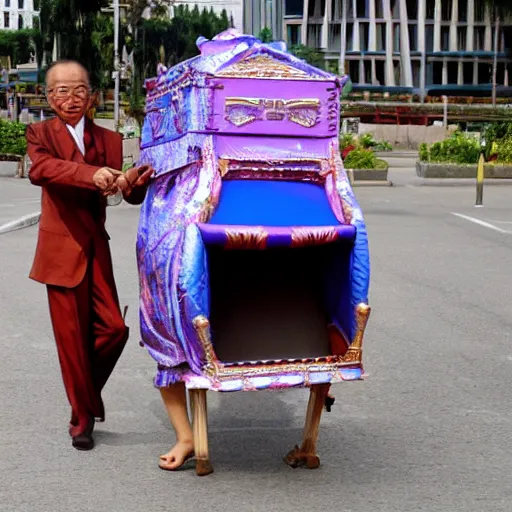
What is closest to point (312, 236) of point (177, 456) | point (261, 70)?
point (261, 70)

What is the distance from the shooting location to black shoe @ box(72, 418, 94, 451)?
21.6 feet

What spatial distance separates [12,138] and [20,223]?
50.4 ft

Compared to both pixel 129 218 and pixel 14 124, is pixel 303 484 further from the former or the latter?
pixel 14 124

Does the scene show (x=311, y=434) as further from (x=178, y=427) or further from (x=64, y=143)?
(x=64, y=143)

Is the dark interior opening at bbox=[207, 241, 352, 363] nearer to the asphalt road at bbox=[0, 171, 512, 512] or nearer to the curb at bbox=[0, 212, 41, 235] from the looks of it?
the asphalt road at bbox=[0, 171, 512, 512]

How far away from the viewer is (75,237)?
641 centimetres

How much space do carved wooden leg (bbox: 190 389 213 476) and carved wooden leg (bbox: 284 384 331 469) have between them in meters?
0.45

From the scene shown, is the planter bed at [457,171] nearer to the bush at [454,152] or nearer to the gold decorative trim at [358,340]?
the bush at [454,152]

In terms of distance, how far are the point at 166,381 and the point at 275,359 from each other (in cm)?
49

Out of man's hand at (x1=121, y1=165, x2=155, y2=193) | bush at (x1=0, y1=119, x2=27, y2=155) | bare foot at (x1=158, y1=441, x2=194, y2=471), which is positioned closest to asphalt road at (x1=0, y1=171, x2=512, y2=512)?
bare foot at (x1=158, y1=441, x2=194, y2=471)

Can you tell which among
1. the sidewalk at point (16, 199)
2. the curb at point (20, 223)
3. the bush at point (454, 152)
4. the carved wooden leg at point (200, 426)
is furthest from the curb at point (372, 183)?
the carved wooden leg at point (200, 426)

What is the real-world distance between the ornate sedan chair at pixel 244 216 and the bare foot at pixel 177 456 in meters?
0.16

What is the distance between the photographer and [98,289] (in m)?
6.53

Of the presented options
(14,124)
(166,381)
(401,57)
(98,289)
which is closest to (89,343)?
(98,289)
